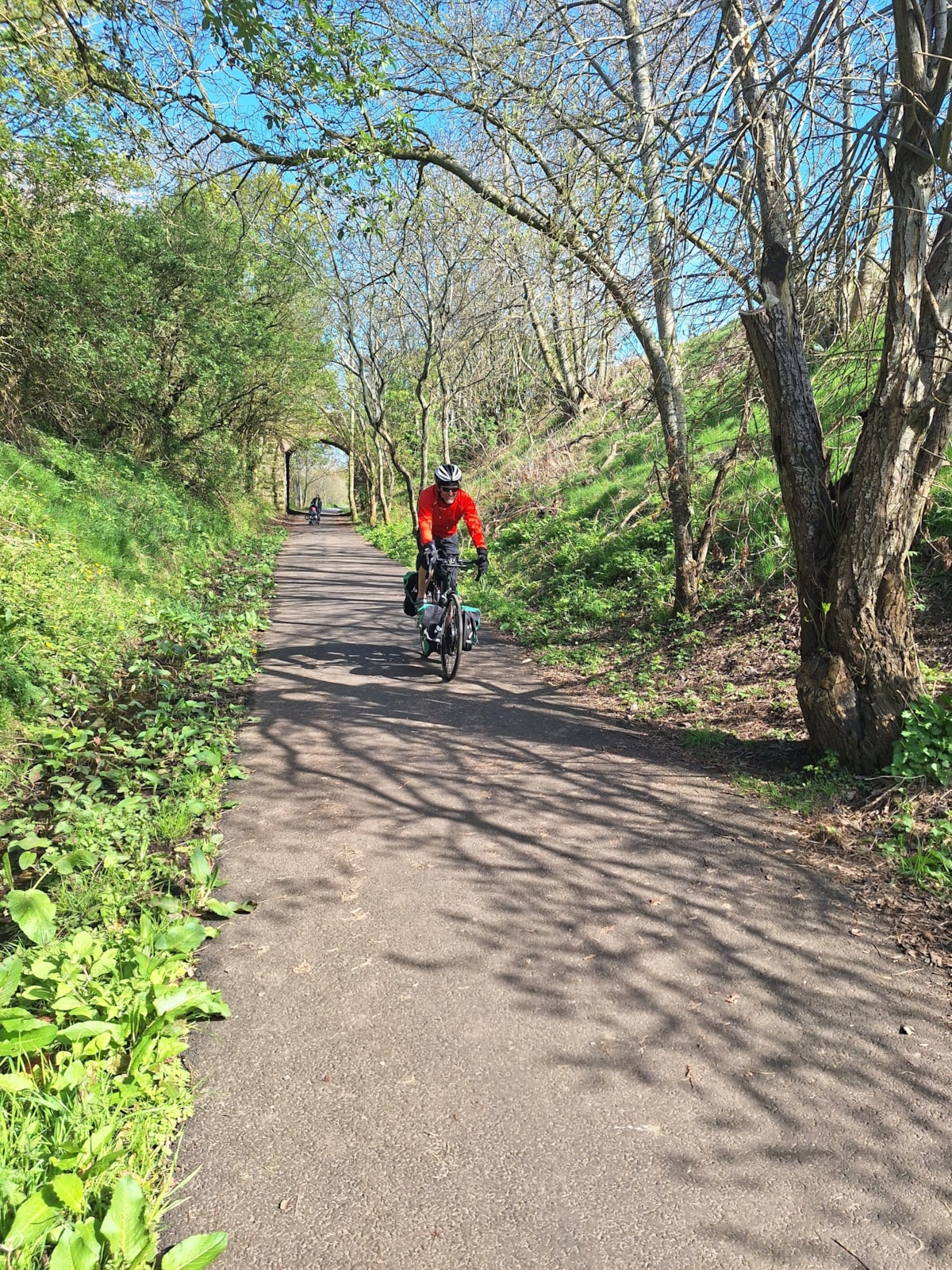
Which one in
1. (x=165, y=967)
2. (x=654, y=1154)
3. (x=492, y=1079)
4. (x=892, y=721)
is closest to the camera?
(x=654, y=1154)

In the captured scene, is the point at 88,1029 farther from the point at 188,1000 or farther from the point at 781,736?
the point at 781,736

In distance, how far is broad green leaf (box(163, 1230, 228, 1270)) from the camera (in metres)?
1.83

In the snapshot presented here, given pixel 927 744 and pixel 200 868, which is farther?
pixel 927 744

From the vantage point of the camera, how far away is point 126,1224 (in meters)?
1.87

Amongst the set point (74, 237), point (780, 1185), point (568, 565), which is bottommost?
point (780, 1185)

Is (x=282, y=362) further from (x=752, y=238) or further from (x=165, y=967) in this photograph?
(x=165, y=967)

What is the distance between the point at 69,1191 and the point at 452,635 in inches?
238

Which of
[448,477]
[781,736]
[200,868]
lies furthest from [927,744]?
[448,477]

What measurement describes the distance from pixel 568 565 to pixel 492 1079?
10346mm

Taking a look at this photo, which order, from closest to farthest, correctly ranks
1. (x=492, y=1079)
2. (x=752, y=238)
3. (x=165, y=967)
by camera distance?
(x=492, y=1079)
(x=165, y=967)
(x=752, y=238)

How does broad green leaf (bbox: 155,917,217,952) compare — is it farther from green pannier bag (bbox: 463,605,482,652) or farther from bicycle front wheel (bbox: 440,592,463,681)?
green pannier bag (bbox: 463,605,482,652)

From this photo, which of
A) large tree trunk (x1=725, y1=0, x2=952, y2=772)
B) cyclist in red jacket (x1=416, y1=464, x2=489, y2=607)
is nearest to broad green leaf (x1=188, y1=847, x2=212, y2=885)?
large tree trunk (x1=725, y1=0, x2=952, y2=772)

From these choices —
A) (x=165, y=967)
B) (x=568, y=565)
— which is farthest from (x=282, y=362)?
(x=165, y=967)

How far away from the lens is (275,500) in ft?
140
